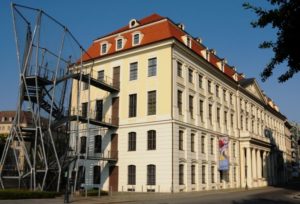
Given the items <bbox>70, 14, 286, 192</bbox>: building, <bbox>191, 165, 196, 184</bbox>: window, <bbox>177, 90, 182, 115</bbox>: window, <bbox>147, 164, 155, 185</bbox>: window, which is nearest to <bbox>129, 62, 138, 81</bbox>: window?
<bbox>70, 14, 286, 192</bbox>: building

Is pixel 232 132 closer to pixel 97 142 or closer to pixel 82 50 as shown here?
pixel 97 142

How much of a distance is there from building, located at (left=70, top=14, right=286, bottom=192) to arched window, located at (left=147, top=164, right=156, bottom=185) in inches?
3.9

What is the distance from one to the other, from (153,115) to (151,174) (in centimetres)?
599

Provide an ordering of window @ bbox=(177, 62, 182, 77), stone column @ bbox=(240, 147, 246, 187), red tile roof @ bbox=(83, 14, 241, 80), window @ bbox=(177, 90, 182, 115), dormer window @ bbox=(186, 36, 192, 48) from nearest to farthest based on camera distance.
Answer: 1. window @ bbox=(177, 90, 182, 115)
2. window @ bbox=(177, 62, 182, 77)
3. red tile roof @ bbox=(83, 14, 241, 80)
4. dormer window @ bbox=(186, 36, 192, 48)
5. stone column @ bbox=(240, 147, 246, 187)

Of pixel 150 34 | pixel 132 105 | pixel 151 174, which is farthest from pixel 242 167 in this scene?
pixel 150 34

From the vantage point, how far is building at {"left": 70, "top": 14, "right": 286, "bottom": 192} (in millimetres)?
36562

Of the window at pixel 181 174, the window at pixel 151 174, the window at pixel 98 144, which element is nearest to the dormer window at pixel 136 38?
the window at pixel 98 144

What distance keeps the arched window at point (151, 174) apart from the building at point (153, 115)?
3.9 inches

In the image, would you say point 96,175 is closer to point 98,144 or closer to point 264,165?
point 98,144

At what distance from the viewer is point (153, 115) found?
37656 millimetres

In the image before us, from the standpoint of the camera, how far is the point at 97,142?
42.0 meters

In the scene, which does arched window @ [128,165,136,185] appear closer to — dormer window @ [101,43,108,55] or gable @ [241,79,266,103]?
dormer window @ [101,43,108,55]

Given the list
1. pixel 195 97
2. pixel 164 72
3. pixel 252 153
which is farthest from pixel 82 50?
pixel 252 153

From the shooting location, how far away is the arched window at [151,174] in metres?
36.1
